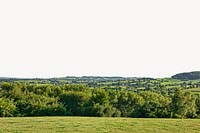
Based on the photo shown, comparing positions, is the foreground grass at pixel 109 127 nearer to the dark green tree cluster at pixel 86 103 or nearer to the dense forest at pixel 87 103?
the dense forest at pixel 87 103

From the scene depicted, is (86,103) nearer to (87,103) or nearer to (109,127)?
(87,103)

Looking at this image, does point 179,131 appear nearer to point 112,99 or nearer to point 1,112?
point 1,112

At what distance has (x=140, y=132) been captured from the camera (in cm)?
4006

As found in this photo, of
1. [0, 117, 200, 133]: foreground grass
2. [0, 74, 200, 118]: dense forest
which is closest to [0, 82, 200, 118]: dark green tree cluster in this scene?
[0, 74, 200, 118]: dense forest

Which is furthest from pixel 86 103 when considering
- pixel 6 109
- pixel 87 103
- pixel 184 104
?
pixel 184 104

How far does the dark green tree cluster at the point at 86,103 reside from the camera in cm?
7650

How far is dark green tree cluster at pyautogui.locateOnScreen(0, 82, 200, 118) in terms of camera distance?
251ft

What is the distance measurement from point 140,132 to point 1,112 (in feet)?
146

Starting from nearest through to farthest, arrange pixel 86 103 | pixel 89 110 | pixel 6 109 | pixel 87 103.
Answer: pixel 6 109, pixel 89 110, pixel 87 103, pixel 86 103

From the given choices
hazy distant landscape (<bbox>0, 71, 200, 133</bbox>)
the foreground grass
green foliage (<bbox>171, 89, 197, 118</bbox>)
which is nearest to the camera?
the foreground grass

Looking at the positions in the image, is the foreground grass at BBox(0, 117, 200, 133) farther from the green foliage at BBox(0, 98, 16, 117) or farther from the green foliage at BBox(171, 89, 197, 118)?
the green foliage at BBox(171, 89, 197, 118)

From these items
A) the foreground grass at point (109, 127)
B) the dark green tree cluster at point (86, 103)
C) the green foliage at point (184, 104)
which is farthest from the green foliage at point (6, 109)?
the green foliage at point (184, 104)

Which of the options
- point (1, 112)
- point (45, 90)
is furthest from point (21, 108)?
point (45, 90)

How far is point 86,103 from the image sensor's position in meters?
87.6
